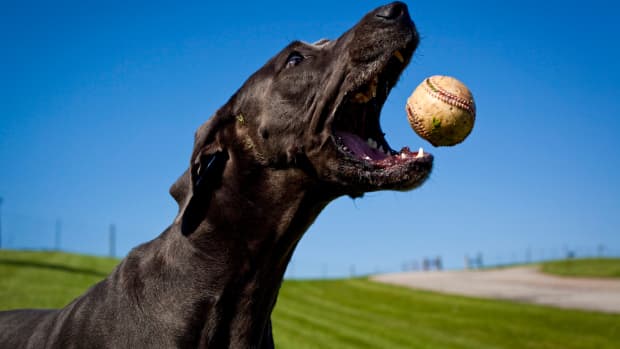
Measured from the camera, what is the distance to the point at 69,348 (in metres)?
3.74

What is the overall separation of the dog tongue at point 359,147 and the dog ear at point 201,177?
2.48 ft

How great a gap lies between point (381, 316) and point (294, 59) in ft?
53.0

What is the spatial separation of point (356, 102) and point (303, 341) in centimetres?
844

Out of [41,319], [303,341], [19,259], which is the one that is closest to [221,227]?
[41,319]

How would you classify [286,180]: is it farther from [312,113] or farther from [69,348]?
[69,348]

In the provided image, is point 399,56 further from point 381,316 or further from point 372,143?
point 381,316

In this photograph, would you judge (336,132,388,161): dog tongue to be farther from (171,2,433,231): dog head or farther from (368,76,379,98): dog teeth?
(368,76,379,98): dog teeth

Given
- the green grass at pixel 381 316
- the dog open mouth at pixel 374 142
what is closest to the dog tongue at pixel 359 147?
the dog open mouth at pixel 374 142

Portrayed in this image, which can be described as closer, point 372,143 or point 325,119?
point 325,119

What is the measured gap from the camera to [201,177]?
3814 mm

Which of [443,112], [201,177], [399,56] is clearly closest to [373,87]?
[399,56]

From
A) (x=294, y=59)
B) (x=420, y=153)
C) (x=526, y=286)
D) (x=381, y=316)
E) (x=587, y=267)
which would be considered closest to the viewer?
(x=420, y=153)

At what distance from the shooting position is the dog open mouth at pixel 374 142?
3.51 meters

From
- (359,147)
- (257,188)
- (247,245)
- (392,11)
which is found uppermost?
(392,11)
